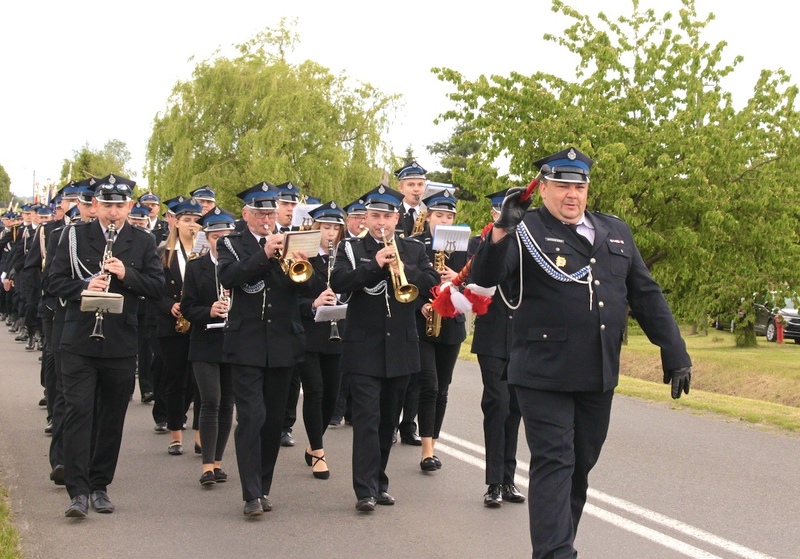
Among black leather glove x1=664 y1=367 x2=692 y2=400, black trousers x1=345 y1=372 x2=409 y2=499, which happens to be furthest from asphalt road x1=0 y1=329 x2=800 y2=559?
black leather glove x1=664 y1=367 x2=692 y2=400

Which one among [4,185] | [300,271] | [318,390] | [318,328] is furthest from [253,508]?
[4,185]

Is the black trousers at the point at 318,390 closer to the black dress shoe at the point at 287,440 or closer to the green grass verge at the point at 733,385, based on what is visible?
the black dress shoe at the point at 287,440

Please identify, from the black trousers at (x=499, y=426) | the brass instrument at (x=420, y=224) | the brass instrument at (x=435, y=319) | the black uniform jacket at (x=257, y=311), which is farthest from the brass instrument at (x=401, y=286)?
the brass instrument at (x=420, y=224)

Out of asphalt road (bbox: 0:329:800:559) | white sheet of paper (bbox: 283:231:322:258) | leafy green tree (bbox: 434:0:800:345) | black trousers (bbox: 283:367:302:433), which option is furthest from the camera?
leafy green tree (bbox: 434:0:800:345)

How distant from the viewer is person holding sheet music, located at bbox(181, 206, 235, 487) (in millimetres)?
9508

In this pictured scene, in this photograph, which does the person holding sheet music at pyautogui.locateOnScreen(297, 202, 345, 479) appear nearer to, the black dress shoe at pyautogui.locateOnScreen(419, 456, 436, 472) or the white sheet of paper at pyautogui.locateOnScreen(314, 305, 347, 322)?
the white sheet of paper at pyautogui.locateOnScreen(314, 305, 347, 322)

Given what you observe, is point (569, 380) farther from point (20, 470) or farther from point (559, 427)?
point (20, 470)

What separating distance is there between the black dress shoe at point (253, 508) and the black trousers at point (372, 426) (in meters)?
0.71

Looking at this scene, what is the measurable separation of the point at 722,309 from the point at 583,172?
26054mm

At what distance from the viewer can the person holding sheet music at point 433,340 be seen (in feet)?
32.3

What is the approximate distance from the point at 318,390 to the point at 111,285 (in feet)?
7.50

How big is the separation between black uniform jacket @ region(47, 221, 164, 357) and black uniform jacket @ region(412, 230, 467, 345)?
2.37m

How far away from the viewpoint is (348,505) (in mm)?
8648

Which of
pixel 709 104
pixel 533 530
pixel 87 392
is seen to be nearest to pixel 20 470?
pixel 87 392
